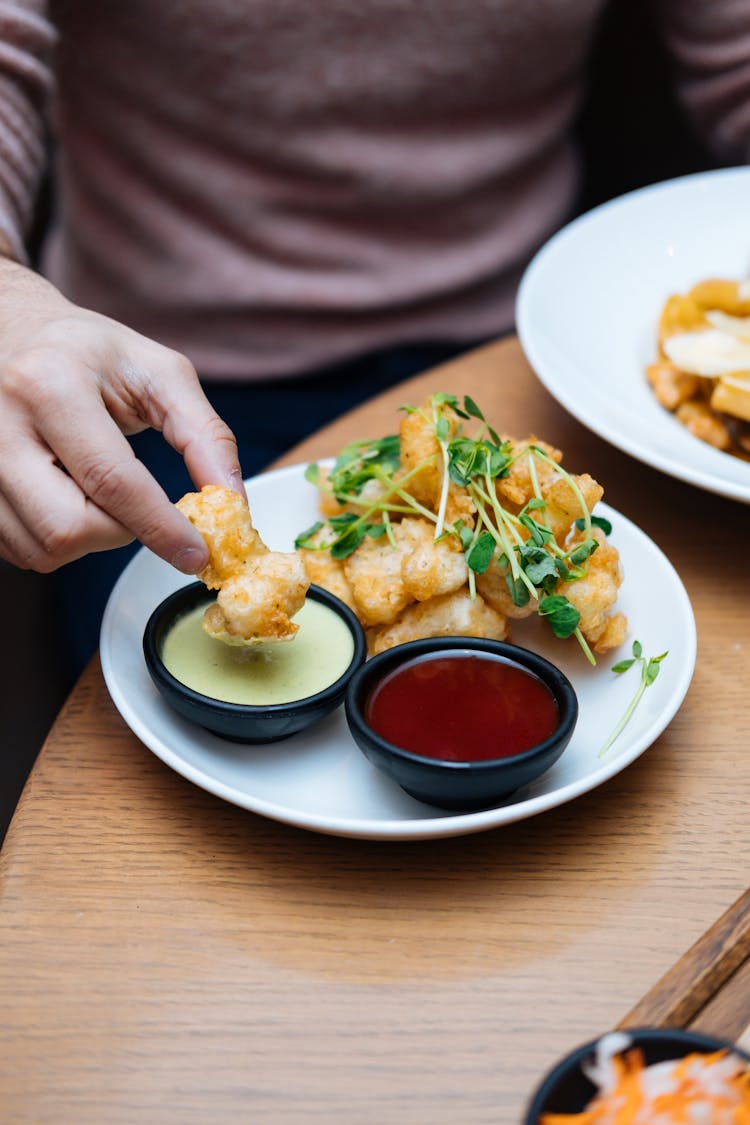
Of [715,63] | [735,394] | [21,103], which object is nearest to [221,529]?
[735,394]

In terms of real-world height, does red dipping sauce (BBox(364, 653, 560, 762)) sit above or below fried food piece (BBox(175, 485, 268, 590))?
below

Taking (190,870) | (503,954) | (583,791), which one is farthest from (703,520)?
(190,870)

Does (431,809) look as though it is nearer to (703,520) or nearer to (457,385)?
(703,520)

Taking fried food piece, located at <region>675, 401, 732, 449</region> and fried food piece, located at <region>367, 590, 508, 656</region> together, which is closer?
fried food piece, located at <region>367, 590, 508, 656</region>

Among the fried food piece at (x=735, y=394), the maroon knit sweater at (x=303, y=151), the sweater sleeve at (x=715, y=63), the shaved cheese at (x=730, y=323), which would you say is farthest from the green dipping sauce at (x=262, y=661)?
the sweater sleeve at (x=715, y=63)

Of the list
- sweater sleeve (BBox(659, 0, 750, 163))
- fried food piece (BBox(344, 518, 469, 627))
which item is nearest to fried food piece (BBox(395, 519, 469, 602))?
fried food piece (BBox(344, 518, 469, 627))

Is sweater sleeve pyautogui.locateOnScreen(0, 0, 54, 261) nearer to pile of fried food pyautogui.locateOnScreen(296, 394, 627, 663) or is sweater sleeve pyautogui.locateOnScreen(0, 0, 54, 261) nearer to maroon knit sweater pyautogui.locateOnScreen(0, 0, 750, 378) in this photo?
maroon knit sweater pyautogui.locateOnScreen(0, 0, 750, 378)
